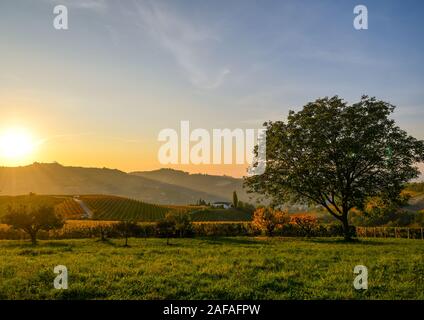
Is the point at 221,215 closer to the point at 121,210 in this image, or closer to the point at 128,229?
the point at 121,210

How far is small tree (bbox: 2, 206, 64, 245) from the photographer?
169ft

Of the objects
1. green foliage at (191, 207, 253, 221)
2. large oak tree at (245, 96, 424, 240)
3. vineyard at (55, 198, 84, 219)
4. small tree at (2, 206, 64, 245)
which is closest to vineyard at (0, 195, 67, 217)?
small tree at (2, 206, 64, 245)

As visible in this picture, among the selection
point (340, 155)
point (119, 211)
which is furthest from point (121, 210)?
point (340, 155)

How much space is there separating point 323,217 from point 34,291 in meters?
135

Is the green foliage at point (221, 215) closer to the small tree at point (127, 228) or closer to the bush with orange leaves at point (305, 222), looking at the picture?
the bush with orange leaves at point (305, 222)

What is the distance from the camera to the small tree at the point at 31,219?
51406 millimetres

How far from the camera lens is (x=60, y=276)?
1859 centimetres

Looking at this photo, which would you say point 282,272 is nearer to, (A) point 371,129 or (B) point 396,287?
(B) point 396,287

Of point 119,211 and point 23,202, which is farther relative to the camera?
point 119,211

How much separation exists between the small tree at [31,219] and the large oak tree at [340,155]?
28.0 metres

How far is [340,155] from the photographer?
50250mm

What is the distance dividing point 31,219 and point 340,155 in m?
42.0

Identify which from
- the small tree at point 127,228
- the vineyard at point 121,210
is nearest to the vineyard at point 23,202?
the small tree at point 127,228

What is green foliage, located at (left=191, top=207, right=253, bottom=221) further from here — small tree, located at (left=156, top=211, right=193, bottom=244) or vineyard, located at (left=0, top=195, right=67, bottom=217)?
small tree, located at (left=156, top=211, right=193, bottom=244)
